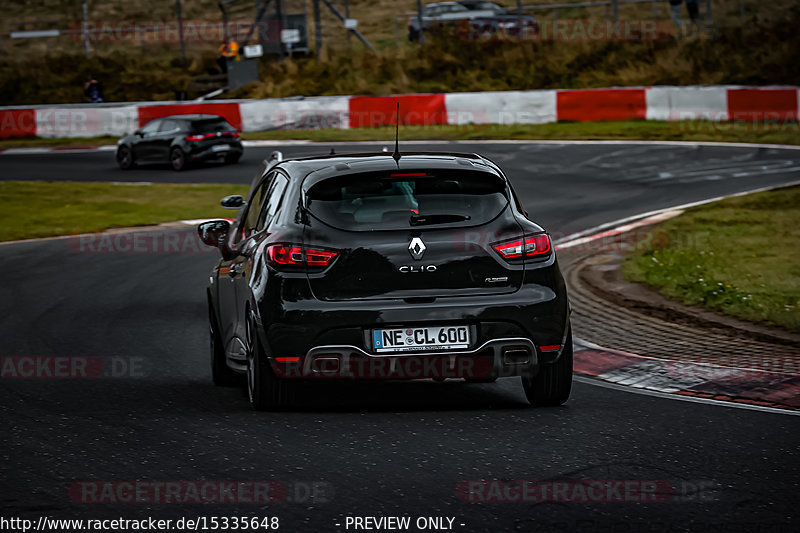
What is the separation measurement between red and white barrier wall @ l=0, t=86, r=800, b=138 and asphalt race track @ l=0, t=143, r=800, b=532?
22.7m

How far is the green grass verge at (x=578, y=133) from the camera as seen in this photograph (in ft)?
97.6

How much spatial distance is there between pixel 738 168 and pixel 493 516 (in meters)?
20.1

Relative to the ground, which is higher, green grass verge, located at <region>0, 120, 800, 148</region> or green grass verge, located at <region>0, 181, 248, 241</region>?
green grass verge, located at <region>0, 120, 800, 148</region>

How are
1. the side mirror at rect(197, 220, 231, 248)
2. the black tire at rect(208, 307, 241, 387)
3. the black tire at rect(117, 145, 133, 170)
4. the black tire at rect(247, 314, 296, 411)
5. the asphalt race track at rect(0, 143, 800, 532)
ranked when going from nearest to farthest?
the asphalt race track at rect(0, 143, 800, 532)
the black tire at rect(247, 314, 296, 411)
the black tire at rect(208, 307, 241, 387)
the side mirror at rect(197, 220, 231, 248)
the black tire at rect(117, 145, 133, 170)

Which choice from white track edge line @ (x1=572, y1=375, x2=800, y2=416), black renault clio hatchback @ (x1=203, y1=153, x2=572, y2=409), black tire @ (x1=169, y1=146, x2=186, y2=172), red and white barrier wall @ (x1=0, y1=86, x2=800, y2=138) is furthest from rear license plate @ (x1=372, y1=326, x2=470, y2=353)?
red and white barrier wall @ (x1=0, y1=86, x2=800, y2=138)

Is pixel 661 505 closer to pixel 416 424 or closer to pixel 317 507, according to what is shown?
pixel 317 507

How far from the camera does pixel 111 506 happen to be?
549 cm

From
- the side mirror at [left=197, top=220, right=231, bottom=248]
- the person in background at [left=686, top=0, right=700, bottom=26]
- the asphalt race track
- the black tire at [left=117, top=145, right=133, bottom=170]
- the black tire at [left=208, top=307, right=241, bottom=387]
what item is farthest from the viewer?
the person in background at [left=686, top=0, right=700, bottom=26]

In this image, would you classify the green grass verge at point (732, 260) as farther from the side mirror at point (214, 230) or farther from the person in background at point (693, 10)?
the person in background at point (693, 10)

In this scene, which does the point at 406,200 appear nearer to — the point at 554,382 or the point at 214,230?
the point at 554,382

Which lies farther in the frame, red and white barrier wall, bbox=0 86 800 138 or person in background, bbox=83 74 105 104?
person in background, bbox=83 74 105 104

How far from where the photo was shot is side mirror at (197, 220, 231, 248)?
9096 millimetres

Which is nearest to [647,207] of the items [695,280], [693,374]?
[695,280]

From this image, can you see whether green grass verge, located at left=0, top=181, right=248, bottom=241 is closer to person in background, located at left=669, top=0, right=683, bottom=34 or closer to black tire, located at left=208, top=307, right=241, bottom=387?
black tire, located at left=208, top=307, right=241, bottom=387
